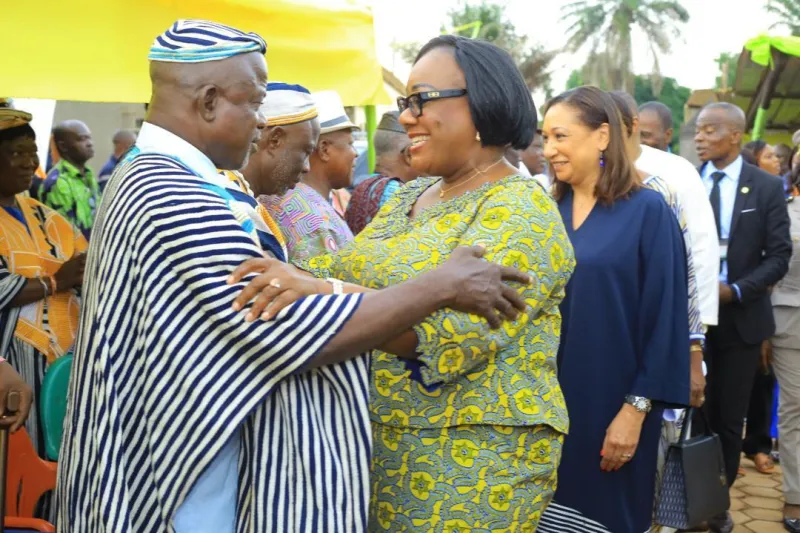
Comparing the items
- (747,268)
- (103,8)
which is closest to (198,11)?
(103,8)

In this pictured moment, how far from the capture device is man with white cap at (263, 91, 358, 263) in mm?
3350

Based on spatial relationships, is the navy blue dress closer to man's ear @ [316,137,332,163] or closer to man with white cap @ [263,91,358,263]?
man with white cap @ [263,91,358,263]

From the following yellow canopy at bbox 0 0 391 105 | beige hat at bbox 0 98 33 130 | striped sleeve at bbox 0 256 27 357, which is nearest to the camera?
yellow canopy at bbox 0 0 391 105

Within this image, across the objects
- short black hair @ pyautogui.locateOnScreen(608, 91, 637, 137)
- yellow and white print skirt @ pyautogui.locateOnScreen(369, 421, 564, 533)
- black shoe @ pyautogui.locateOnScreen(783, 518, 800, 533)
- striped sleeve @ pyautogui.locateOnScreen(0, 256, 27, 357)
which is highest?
short black hair @ pyautogui.locateOnScreen(608, 91, 637, 137)

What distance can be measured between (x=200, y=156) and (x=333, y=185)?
2.48 metres

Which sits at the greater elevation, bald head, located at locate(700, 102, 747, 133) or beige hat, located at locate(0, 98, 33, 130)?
bald head, located at locate(700, 102, 747, 133)

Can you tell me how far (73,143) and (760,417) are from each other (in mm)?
6755

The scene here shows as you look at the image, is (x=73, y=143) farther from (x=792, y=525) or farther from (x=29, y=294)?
(x=792, y=525)

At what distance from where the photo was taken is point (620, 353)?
3271mm

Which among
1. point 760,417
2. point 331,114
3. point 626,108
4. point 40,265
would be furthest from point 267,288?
point 760,417

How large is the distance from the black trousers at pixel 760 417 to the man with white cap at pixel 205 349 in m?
5.57

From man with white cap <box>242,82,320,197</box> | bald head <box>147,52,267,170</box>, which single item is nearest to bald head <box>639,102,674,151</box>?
man with white cap <box>242,82,320,197</box>

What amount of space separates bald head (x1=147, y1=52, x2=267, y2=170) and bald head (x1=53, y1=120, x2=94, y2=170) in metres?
7.61

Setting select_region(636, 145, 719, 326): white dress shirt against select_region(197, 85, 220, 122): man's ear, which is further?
select_region(636, 145, 719, 326): white dress shirt
